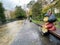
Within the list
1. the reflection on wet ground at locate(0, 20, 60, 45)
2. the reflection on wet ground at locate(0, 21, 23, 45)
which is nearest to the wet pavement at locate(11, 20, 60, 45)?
the reflection on wet ground at locate(0, 20, 60, 45)

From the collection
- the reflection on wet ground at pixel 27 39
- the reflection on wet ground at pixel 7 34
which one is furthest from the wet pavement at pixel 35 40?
the reflection on wet ground at pixel 7 34

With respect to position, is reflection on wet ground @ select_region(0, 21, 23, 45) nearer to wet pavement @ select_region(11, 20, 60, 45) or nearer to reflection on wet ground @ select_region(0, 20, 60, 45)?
reflection on wet ground @ select_region(0, 20, 60, 45)

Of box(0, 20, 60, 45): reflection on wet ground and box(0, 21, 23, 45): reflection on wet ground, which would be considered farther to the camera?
box(0, 21, 23, 45): reflection on wet ground

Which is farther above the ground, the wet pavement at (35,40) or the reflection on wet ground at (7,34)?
the wet pavement at (35,40)

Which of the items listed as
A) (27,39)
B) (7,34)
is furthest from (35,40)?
(7,34)

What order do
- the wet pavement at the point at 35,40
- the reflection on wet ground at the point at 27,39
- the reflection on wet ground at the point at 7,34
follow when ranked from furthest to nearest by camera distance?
the reflection on wet ground at the point at 7,34
the reflection on wet ground at the point at 27,39
the wet pavement at the point at 35,40

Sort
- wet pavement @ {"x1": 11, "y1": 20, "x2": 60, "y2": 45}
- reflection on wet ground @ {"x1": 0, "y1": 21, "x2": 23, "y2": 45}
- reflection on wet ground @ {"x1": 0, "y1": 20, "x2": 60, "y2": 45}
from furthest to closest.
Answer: reflection on wet ground @ {"x1": 0, "y1": 21, "x2": 23, "y2": 45} < reflection on wet ground @ {"x1": 0, "y1": 20, "x2": 60, "y2": 45} < wet pavement @ {"x1": 11, "y1": 20, "x2": 60, "y2": 45}

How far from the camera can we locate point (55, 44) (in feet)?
A: 29.9

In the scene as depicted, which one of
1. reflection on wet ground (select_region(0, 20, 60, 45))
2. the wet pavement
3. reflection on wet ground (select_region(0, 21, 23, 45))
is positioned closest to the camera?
the wet pavement

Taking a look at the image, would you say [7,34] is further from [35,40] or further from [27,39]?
[35,40]

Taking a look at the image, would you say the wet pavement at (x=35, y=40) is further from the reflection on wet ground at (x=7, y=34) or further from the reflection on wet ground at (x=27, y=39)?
the reflection on wet ground at (x=7, y=34)

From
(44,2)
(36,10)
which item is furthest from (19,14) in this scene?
(36,10)

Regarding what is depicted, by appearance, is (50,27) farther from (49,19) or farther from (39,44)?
(39,44)

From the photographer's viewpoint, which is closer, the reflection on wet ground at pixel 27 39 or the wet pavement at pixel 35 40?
the wet pavement at pixel 35 40
